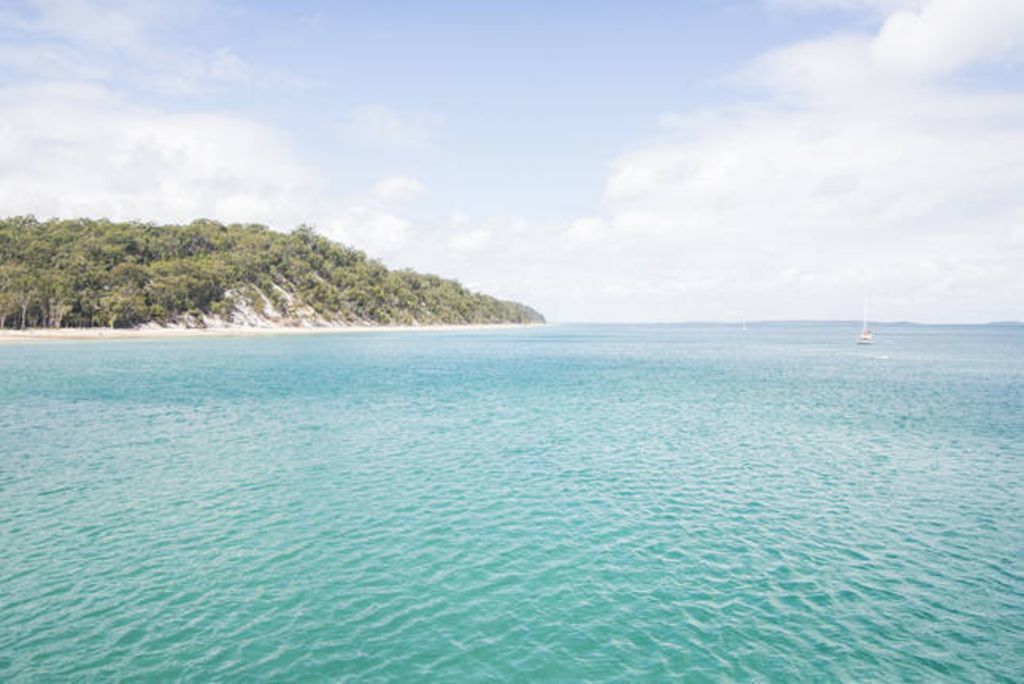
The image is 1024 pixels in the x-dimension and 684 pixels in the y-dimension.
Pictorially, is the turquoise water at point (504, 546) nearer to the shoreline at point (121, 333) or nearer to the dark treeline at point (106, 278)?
the shoreline at point (121, 333)

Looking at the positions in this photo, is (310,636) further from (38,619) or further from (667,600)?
(667,600)

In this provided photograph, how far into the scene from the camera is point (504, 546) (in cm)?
1975

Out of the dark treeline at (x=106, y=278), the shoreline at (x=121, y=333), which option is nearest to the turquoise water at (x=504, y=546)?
the shoreline at (x=121, y=333)

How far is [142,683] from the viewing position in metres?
11.9

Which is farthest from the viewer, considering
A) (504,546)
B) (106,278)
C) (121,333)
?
(106,278)

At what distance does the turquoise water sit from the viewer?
13.3 m

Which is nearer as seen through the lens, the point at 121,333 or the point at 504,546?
the point at 504,546

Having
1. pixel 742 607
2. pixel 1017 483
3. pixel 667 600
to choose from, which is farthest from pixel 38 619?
pixel 1017 483

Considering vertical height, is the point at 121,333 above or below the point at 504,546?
above

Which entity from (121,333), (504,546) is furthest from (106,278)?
(504,546)

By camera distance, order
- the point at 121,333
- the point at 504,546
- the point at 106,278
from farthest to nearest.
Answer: the point at 106,278
the point at 121,333
the point at 504,546

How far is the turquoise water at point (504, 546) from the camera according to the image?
13.3 m

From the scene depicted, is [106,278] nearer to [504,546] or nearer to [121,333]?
[121,333]

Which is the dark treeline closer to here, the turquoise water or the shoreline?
the shoreline
